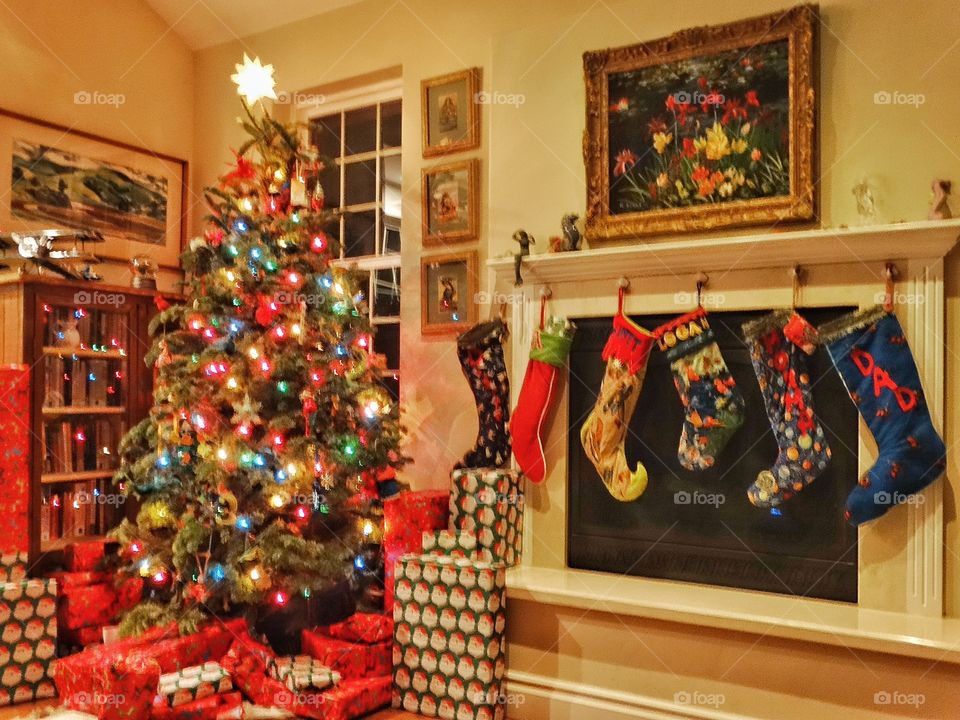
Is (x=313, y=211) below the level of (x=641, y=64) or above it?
below

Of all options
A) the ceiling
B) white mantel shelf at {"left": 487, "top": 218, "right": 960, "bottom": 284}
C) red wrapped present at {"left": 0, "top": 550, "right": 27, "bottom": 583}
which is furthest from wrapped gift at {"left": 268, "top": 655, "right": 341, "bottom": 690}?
the ceiling

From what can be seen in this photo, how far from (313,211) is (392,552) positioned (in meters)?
1.53

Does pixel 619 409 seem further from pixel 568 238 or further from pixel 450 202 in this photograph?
pixel 450 202

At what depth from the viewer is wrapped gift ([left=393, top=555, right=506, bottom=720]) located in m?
3.08

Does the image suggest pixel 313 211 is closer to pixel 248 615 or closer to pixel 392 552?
pixel 392 552

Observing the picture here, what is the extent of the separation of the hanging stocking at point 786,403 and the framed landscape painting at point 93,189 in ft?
10.9

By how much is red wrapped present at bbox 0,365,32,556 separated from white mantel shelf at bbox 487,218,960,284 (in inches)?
83.4

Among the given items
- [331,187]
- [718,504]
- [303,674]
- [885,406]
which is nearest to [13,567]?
[303,674]

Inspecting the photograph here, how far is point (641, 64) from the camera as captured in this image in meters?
3.31

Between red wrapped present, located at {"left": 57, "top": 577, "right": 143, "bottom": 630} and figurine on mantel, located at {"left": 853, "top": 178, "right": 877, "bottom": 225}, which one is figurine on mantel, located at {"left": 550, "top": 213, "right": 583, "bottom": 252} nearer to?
figurine on mantel, located at {"left": 853, "top": 178, "right": 877, "bottom": 225}

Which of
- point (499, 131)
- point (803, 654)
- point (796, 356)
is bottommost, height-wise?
point (803, 654)

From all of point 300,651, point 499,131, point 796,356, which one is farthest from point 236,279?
point 796,356

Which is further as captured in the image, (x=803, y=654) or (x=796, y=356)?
(x=796, y=356)

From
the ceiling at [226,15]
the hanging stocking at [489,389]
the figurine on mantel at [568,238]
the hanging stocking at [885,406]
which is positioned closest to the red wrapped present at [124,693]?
the hanging stocking at [489,389]
